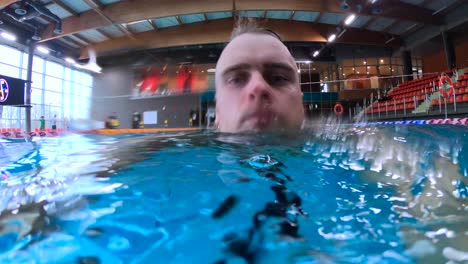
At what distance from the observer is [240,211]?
625mm

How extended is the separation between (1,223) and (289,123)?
140 centimetres

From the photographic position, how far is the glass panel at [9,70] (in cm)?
1158

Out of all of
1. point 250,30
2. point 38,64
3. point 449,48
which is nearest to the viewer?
point 250,30

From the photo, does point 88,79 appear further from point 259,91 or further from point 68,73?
point 259,91

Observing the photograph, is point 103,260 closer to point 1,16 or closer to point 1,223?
point 1,223

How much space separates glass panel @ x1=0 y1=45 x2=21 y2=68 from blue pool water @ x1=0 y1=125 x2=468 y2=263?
49.2 ft

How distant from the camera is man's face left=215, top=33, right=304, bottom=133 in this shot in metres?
1.48

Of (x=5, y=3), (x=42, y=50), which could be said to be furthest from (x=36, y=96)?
(x=5, y=3)

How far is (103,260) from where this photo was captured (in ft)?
1.49

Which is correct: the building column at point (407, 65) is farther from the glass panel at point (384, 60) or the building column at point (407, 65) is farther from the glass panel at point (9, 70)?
the glass panel at point (9, 70)

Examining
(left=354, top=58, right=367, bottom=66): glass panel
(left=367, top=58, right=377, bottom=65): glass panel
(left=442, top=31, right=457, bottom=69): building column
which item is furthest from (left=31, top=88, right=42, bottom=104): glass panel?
(left=442, top=31, right=457, bottom=69): building column

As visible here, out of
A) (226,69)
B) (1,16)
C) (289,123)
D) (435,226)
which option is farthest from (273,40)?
(1,16)

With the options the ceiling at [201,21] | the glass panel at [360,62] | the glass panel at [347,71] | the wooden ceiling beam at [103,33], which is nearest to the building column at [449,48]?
the ceiling at [201,21]

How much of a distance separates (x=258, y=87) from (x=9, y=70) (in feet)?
50.1
